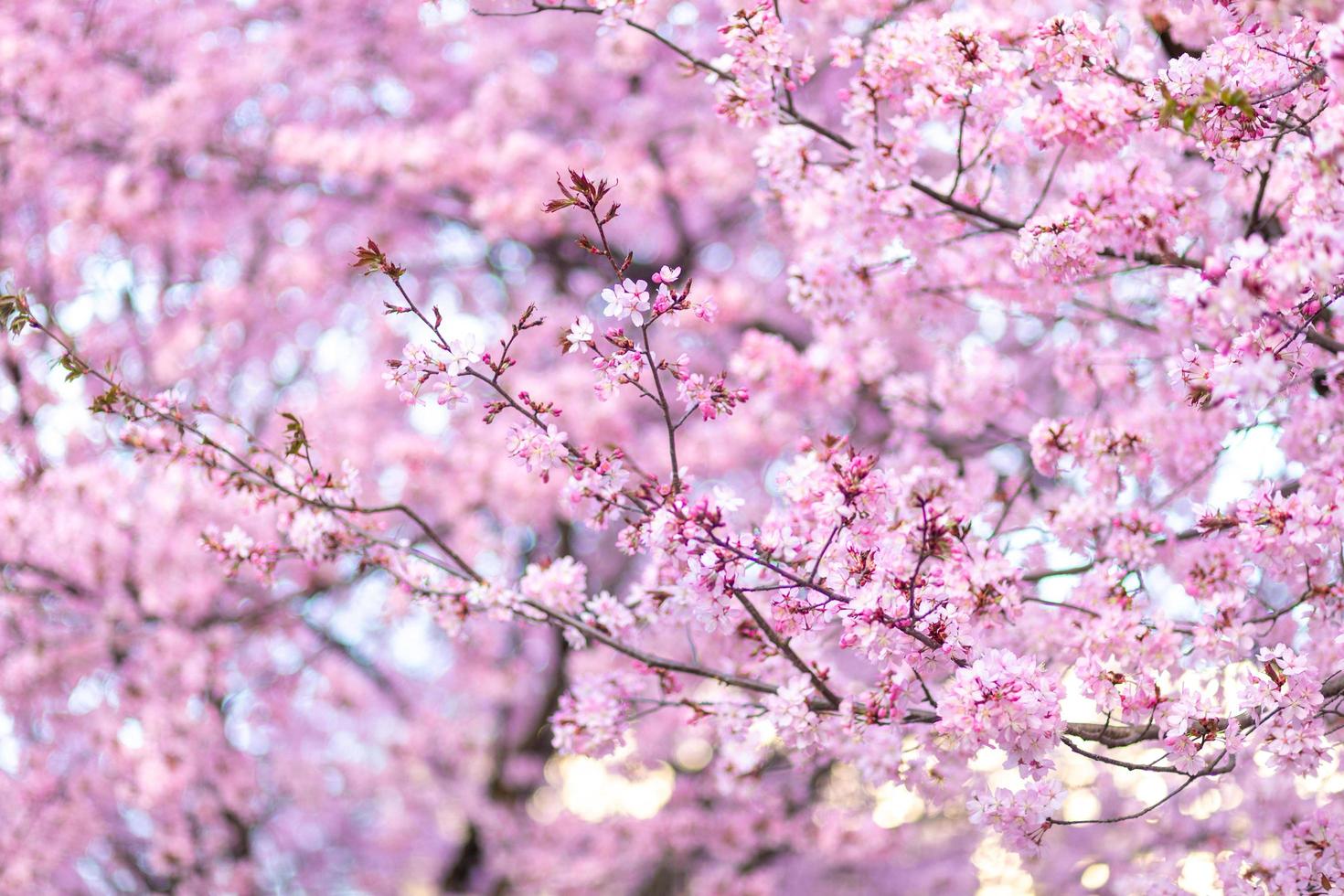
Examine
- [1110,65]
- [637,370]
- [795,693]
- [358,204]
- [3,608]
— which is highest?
[358,204]

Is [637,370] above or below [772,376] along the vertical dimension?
below

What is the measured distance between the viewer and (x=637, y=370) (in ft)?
9.29

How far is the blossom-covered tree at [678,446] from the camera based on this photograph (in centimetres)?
294

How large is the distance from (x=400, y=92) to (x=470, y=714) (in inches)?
246

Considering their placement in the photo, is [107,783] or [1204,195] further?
[107,783]

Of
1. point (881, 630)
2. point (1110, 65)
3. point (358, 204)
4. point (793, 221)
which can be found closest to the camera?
point (881, 630)

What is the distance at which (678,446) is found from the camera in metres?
7.98

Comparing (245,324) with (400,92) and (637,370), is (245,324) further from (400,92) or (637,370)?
(637,370)

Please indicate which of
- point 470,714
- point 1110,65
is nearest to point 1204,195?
point 1110,65

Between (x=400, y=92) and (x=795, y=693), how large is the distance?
760 centimetres

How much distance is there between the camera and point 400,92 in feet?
30.1

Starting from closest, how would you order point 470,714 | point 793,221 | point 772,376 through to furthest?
1. point 793,221
2. point 772,376
3. point 470,714

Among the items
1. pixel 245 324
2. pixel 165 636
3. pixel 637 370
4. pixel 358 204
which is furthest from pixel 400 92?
pixel 637 370

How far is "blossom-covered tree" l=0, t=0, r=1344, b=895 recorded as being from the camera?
2.94 meters
